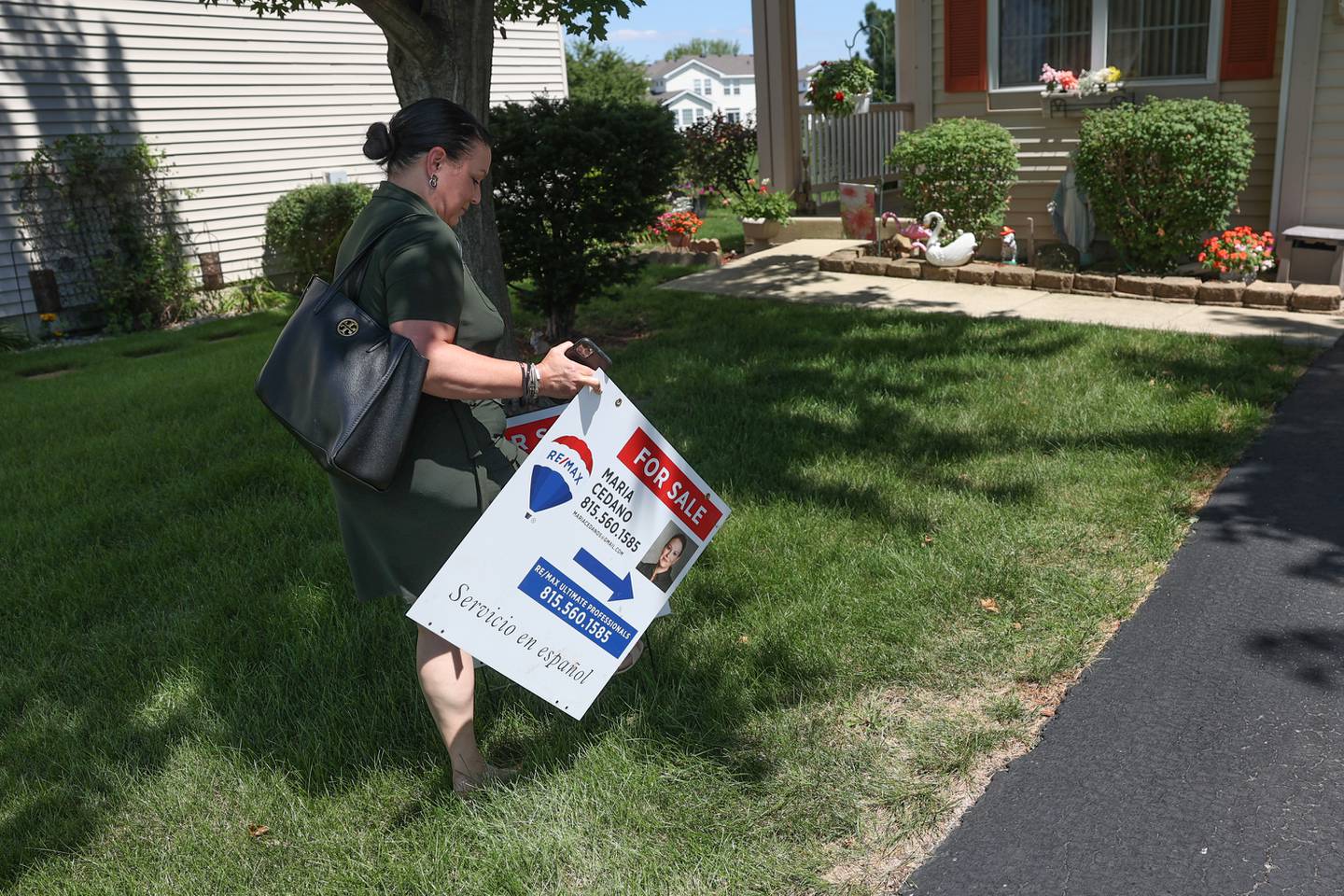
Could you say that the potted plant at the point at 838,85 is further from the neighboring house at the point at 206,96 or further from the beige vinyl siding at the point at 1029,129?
the neighboring house at the point at 206,96

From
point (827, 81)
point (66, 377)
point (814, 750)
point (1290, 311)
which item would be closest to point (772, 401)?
point (814, 750)

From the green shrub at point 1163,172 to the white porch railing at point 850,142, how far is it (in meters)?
3.88

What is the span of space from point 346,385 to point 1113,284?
756 centimetres

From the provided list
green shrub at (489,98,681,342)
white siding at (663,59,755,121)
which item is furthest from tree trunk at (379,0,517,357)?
white siding at (663,59,755,121)

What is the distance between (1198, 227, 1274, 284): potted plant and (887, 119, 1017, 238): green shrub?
1965mm

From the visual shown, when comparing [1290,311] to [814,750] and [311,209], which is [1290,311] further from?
[311,209]

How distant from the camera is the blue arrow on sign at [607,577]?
2883 millimetres

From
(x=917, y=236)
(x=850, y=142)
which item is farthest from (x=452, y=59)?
(x=850, y=142)

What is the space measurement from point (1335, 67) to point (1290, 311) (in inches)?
77.8

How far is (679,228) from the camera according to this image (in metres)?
12.3

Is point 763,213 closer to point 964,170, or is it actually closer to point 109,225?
point 964,170

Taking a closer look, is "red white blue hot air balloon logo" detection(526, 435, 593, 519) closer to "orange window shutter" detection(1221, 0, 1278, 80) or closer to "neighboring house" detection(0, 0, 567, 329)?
"orange window shutter" detection(1221, 0, 1278, 80)

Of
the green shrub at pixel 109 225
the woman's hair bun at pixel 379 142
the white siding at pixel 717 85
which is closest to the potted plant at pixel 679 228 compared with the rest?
the green shrub at pixel 109 225

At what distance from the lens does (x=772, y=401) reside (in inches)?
250
